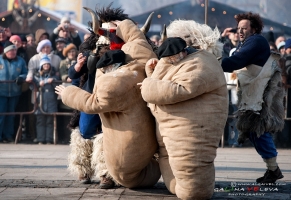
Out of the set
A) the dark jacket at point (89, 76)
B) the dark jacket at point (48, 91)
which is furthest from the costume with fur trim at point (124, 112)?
the dark jacket at point (48, 91)

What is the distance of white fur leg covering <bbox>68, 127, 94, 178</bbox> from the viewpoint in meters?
7.85

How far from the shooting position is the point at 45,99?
42.8ft

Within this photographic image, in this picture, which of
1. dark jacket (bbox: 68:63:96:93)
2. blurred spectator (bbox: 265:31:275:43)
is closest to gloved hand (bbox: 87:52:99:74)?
dark jacket (bbox: 68:63:96:93)

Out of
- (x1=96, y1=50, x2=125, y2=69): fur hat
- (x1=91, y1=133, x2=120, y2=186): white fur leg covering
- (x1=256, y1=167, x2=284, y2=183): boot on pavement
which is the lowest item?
(x1=256, y1=167, x2=284, y2=183): boot on pavement

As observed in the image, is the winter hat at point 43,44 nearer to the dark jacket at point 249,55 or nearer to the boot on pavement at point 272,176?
the dark jacket at point 249,55

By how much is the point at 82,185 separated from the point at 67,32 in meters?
6.48

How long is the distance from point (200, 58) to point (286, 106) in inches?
257

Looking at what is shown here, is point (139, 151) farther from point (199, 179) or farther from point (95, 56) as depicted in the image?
point (95, 56)

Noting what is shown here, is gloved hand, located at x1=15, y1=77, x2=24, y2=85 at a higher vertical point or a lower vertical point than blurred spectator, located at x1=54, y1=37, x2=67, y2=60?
lower

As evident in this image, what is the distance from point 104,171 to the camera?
7461mm

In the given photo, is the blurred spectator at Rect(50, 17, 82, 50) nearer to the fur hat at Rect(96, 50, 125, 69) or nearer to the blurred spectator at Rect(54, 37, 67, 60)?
the blurred spectator at Rect(54, 37, 67, 60)

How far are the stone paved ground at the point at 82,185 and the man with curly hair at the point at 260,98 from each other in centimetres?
36

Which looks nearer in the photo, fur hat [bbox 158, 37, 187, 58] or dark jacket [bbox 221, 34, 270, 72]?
fur hat [bbox 158, 37, 187, 58]

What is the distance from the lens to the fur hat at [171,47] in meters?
6.48
